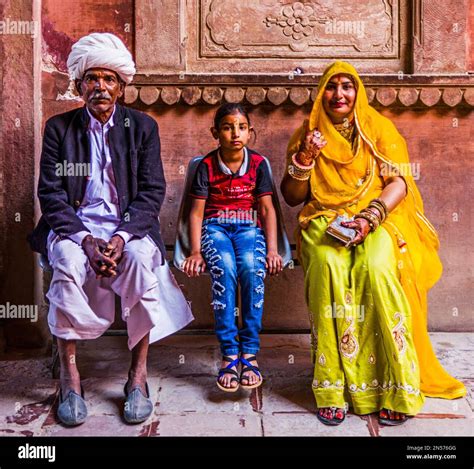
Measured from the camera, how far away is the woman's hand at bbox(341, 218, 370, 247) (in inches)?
125

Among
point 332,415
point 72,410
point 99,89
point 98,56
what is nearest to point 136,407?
point 72,410

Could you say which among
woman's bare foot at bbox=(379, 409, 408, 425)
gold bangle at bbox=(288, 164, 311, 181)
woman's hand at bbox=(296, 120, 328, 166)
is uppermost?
woman's hand at bbox=(296, 120, 328, 166)

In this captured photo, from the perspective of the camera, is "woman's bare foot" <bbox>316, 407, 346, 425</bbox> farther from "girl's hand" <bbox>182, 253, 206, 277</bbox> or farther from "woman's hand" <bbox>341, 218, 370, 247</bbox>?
"girl's hand" <bbox>182, 253, 206, 277</bbox>

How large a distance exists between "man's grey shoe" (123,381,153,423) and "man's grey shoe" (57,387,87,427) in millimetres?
201

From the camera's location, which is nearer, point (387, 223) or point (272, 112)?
point (387, 223)

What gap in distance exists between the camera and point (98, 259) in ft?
10.0

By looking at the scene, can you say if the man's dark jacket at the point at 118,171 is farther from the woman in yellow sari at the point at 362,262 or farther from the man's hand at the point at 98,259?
the woman in yellow sari at the point at 362,262

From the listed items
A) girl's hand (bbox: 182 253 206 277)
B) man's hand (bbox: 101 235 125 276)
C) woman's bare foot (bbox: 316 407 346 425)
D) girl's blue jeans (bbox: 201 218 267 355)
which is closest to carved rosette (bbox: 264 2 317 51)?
girl's blue jeans (bbox: 201 218 267 355)

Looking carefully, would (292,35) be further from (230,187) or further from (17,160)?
(17,160)

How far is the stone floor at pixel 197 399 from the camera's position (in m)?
2.96

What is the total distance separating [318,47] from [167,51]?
1.04 m

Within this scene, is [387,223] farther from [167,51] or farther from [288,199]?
[167,51]
